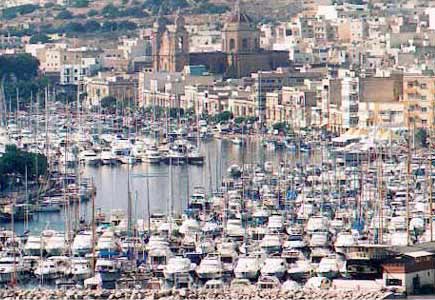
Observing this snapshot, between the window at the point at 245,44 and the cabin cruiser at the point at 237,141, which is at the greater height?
the window at the point at 245,44

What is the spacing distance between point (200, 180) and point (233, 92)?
11947 millimetres

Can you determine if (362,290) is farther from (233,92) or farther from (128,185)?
(233,92)

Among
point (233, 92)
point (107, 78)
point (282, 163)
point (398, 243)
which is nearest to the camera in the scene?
point (398, 243)

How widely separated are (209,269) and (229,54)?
24.9 metres

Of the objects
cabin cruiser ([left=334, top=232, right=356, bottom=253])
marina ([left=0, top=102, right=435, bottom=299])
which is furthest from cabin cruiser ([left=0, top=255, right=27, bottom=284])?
cabin cruiser ([left=334, top=232, right=356, bottom=253])

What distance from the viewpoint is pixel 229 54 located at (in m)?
44.9

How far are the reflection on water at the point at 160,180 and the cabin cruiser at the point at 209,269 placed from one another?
3323mm

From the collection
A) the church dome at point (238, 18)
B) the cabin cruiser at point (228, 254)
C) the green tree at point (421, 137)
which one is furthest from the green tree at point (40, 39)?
the cabin cruiser at point (228, 254)

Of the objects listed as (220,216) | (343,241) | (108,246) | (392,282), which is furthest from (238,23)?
(392,282)

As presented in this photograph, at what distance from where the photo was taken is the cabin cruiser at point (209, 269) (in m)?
19.9

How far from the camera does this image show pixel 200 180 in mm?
28609

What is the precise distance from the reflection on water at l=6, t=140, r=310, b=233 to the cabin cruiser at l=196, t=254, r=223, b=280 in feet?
10.9

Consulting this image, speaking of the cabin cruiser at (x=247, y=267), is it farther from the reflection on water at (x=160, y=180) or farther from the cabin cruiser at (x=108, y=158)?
the cabin cruiser at (x=108, y=158)

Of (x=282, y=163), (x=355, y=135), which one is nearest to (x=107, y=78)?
(x=355, y=135)
